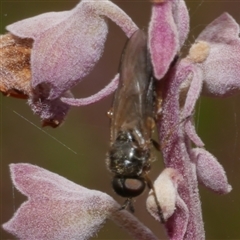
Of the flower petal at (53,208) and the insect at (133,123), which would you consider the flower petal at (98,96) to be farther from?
the flower petal at (53,208)

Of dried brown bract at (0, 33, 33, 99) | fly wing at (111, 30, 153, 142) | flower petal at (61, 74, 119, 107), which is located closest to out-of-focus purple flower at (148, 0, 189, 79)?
fly wing at (111, 30, 153, 142)

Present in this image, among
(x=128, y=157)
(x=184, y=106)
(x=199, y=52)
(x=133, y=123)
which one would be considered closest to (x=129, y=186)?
(x=128, y=157)

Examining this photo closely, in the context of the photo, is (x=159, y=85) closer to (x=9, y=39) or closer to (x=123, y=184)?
(x=123, y=184)

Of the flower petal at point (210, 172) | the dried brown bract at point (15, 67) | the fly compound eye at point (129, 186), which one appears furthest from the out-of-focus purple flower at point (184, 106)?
the dried brown bract at point (15, 67)

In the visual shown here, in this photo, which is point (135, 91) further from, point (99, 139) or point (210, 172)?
point (99, 139)

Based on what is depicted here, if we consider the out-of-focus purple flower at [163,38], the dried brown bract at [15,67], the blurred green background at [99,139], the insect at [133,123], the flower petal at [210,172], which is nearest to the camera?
the out-of-focus purple flower at [163,38]

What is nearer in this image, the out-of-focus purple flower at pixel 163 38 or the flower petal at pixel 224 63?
the out-of-focus purple flower at pixel 163 38

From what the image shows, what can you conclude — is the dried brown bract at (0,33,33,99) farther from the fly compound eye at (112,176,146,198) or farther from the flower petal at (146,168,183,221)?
the flower petal at (146,168,183,221)
